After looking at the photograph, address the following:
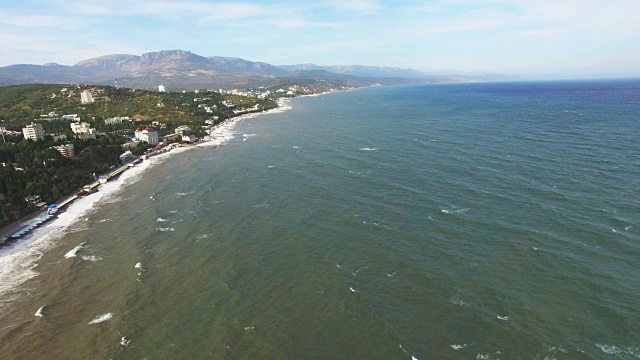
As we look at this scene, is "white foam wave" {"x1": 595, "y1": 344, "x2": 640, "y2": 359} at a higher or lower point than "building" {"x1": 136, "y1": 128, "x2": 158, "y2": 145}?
lower

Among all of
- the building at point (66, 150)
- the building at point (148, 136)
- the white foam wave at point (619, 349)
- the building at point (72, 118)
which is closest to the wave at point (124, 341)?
the white foam wave at point (619, 349)

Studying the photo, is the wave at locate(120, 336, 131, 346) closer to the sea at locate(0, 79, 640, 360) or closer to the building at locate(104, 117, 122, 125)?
the sea at locate(0, 79, 640, 360)

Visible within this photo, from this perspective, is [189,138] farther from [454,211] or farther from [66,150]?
[454,211]

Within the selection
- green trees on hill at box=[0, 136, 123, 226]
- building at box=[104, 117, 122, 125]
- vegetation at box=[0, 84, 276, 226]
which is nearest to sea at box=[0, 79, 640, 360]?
green trees on hill at box=[0, 136, 123, 226]

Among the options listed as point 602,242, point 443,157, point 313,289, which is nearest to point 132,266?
point 313,289

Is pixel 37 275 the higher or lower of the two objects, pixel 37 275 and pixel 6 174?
the lower

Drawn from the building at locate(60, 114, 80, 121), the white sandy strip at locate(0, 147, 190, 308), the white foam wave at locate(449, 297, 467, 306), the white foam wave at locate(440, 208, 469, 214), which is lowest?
the white sandy strip at locate(0, 147, 190, 308)

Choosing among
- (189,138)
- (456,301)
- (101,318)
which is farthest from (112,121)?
(456,301)

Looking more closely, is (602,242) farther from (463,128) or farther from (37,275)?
(463,128)
